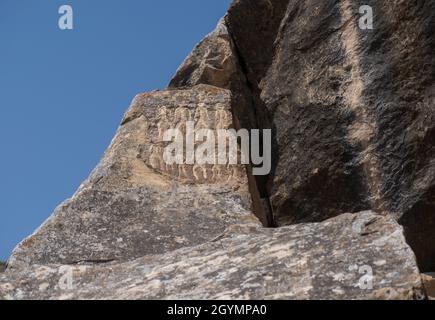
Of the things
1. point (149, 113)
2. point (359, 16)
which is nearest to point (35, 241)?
point (149, 113)

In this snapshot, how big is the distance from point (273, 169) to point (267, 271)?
4.47 metres

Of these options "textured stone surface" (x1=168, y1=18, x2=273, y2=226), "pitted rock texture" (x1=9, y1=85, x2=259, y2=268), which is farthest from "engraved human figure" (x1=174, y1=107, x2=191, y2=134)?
"textured stone surface" (x1=168, y1=18, x2=273, y2=226)

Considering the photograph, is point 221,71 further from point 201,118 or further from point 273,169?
point 201,118

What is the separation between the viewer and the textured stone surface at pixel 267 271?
166 inches

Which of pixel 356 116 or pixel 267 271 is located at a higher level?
pixel 356 116

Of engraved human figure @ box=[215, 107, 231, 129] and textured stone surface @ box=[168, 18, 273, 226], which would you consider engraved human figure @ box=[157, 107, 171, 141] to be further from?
textured stone surface @ box=[168, 18, 273, 226]

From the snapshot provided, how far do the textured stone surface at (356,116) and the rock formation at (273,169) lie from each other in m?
0.01

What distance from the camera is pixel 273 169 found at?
8.91m

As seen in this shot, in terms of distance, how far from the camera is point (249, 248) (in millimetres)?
4852

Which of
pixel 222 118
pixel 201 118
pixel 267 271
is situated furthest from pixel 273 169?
pixel 267 271

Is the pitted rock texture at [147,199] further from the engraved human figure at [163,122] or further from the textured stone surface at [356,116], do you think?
→ the textured stone surface at [356,116]

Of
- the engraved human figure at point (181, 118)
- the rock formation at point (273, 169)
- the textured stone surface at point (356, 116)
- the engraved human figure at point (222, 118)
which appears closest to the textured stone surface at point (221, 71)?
the rock formation at point (273, 169)

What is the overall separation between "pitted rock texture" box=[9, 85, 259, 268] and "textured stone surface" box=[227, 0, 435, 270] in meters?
0.82
